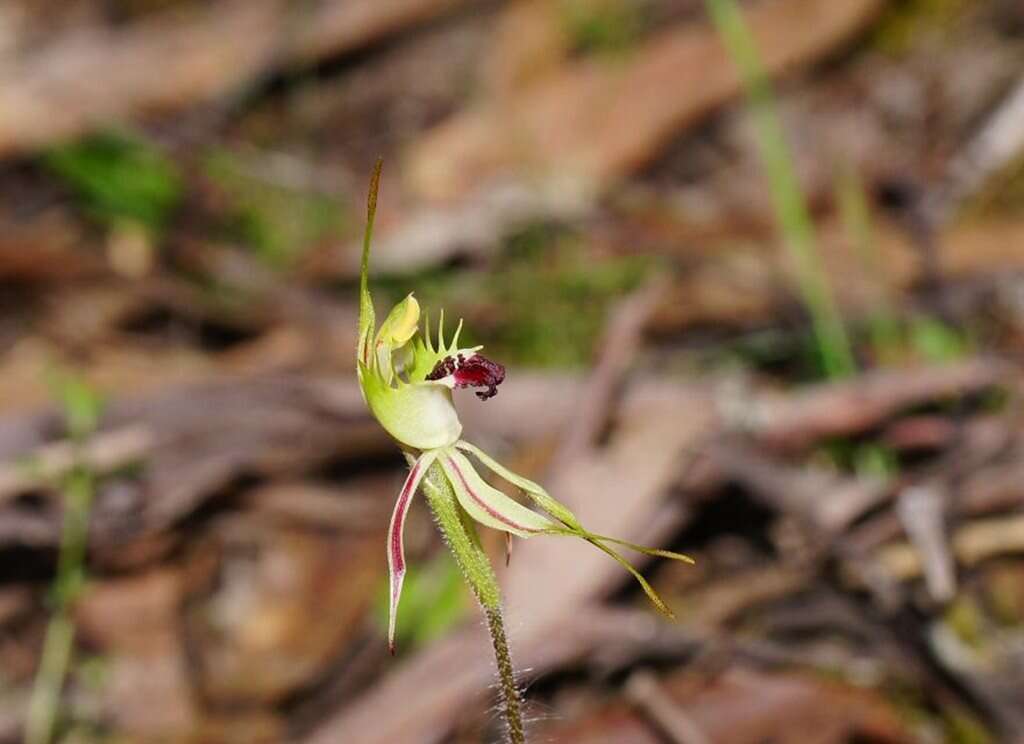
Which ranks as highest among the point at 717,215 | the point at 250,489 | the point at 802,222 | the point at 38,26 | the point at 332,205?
the point at 38,26

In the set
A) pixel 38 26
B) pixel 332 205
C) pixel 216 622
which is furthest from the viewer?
pixel 38 26

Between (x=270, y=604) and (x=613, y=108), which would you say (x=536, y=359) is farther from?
(x=613, y=108)

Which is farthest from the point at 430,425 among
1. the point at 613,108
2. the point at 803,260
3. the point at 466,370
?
the point at 613,108

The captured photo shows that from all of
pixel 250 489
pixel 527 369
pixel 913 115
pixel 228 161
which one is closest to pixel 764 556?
pixel 527 369

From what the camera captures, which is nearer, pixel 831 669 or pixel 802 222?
pixel 831 669

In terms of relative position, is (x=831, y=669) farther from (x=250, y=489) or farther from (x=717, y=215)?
(x=717, y=215)

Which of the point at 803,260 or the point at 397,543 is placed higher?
the point at 803,260

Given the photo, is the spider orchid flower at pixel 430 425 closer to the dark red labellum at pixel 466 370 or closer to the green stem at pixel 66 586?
the dark red labellum at pixel 466 370
